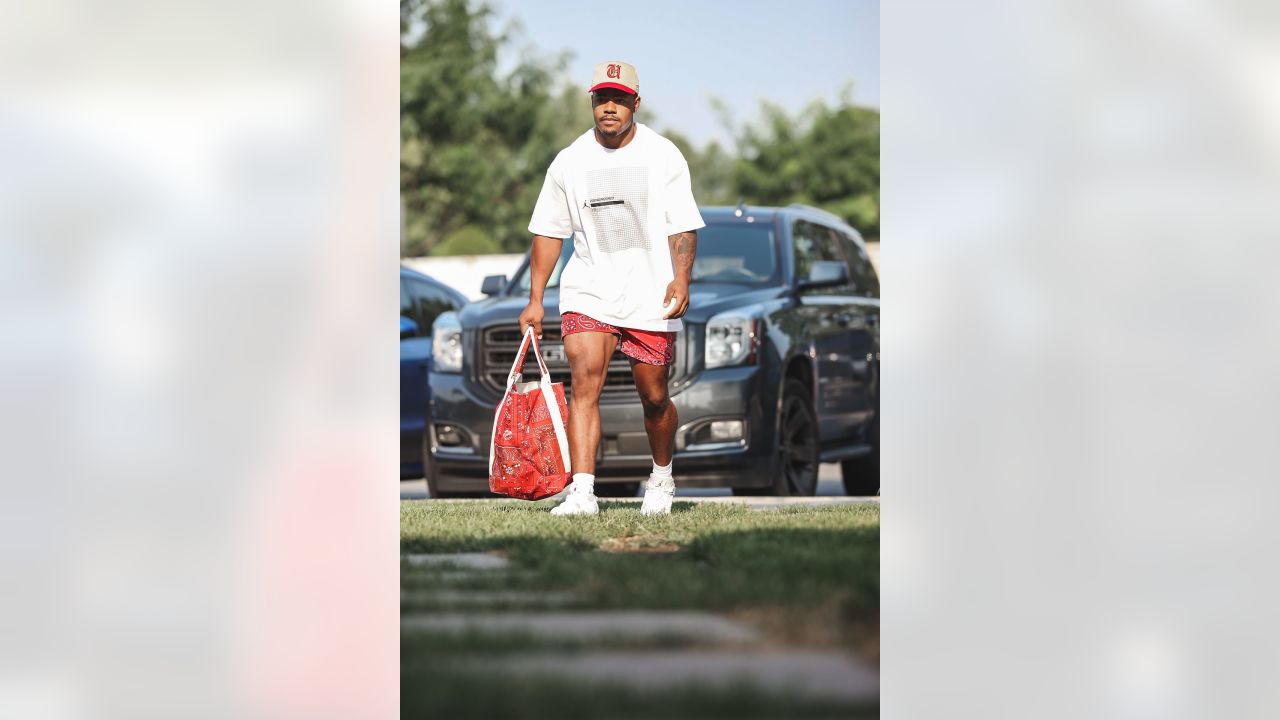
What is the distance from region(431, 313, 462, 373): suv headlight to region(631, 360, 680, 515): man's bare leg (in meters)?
2.01

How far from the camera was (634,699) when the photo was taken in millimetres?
3908

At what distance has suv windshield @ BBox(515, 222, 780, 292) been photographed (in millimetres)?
9508

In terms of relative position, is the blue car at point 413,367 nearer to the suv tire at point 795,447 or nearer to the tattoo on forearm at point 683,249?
the suv tire at point 795,447

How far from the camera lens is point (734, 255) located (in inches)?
380

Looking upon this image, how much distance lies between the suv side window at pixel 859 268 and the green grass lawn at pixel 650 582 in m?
3.48

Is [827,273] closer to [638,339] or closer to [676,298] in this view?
[638,339]

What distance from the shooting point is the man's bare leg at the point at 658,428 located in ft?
24.4

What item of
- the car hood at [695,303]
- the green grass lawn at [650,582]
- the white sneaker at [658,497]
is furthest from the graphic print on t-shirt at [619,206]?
the car hood at [695,303]

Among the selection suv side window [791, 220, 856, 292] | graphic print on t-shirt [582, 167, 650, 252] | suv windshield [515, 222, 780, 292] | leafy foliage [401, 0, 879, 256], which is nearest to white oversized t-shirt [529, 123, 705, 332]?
graphic print on t-shirt [582, 167, 650, 252]

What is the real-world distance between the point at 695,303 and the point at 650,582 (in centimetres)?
384
